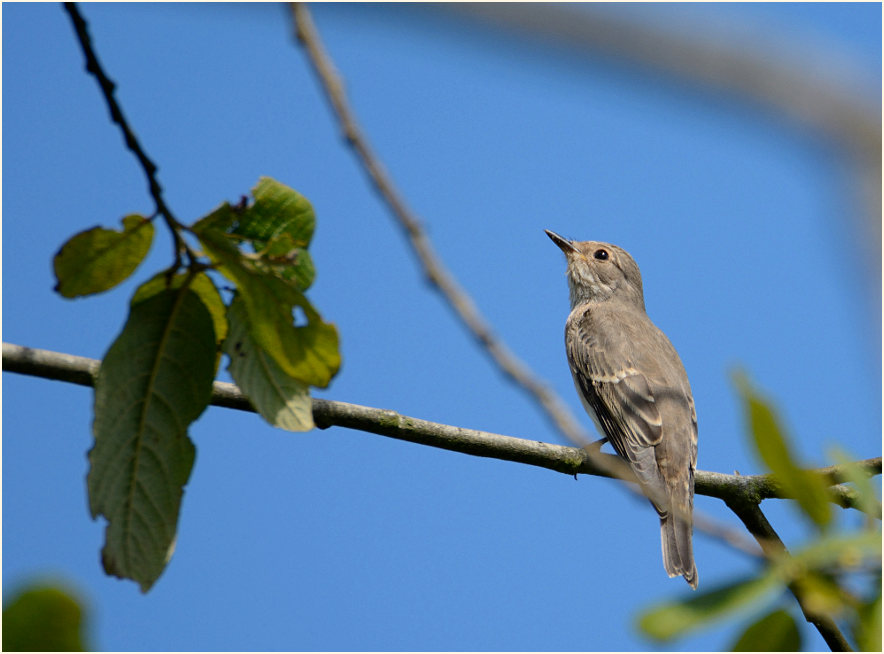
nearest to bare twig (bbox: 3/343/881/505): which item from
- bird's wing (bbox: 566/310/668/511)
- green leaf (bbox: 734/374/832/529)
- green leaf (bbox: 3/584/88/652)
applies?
green leaf (bbox: 734/374/832/529)

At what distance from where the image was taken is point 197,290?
3348mm

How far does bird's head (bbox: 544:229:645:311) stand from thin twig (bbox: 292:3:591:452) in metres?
8.03

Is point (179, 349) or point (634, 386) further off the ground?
point (634, 386)

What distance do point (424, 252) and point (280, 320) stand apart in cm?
115

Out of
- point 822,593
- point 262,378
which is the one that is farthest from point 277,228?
point 822,593

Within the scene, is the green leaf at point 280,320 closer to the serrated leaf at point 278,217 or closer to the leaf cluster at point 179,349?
the leaf cluster at point 179,349

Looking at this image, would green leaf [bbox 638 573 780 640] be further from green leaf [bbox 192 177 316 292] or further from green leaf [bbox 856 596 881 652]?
green leaf [bbox 192 177 316 292]

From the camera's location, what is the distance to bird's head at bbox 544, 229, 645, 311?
10.3 m

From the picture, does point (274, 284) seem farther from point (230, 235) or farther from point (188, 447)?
point (188, 447)

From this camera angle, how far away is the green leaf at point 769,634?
5.05 feet

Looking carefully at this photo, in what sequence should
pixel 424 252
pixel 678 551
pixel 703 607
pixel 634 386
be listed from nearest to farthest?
pixel 703 607 < pixel 424 252 < pixel 678 551 < pixel 634 386

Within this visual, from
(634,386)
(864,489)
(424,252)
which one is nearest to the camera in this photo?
(864,489)

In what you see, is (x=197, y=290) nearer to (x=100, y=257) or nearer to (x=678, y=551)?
(x=100, y=257)

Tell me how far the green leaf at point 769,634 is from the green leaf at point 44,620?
3.48 ft
